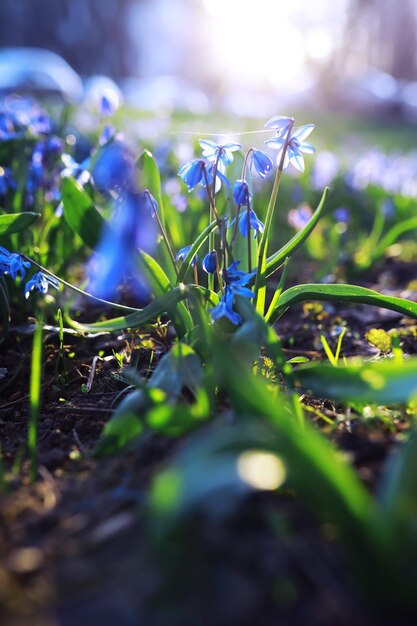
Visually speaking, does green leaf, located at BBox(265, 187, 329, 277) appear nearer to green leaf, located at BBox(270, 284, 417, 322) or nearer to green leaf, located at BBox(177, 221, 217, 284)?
green leaf, located at BBox(270, 284, 417, 322)

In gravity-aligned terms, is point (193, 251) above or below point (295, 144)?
below

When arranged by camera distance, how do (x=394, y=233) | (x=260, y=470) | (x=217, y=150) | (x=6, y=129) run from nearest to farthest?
(x=260, y=470), (x=217, y=150), (x=6, y=129), (x=394, y=233)

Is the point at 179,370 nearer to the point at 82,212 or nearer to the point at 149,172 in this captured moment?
the point at 82,212

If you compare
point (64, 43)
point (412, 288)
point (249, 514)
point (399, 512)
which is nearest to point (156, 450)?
point (249, 514)

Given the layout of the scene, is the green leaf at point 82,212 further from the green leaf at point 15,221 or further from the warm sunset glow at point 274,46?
the warm sunset glow at point 274,46

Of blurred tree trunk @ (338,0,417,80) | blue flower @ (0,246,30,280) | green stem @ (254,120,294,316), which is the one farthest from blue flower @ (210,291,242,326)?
blurred tree trunk @ (338,0,417,80)

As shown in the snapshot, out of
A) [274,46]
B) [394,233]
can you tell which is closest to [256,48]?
[274,46]

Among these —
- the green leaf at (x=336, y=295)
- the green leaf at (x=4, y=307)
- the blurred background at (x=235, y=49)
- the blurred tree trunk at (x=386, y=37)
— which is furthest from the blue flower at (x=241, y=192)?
the blurred tree trunk at (x=386, y=37)
